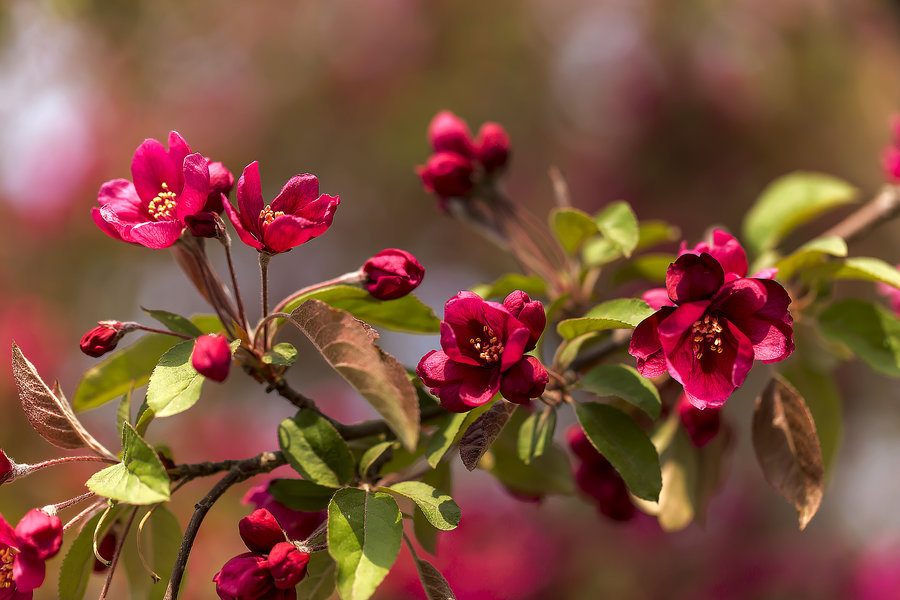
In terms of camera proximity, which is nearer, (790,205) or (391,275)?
(391,275)

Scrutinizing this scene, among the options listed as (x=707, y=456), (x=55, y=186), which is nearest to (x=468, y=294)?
(x=707, y=456)

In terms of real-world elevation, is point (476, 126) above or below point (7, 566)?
below

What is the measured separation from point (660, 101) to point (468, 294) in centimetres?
438

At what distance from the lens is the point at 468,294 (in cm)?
77

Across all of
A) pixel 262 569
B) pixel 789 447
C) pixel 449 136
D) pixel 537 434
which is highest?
pixel 449 136

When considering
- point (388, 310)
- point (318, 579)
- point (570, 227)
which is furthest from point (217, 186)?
point (570, 227)

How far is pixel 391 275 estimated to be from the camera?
88cm

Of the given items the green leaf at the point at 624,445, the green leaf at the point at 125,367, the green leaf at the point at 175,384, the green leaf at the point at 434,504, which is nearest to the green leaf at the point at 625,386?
the green leaf at the point at 624,445

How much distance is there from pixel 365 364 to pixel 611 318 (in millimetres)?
304

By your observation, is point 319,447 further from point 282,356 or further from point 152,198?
point 152,198

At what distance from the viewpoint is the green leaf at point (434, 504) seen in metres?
0.74

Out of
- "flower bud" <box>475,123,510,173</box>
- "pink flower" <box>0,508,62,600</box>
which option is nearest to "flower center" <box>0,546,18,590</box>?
"pink flower" <box>0,508,62,600</box>

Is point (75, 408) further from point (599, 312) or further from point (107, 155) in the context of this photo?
point (107, 155)

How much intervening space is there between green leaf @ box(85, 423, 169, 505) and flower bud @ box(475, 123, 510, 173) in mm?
869
